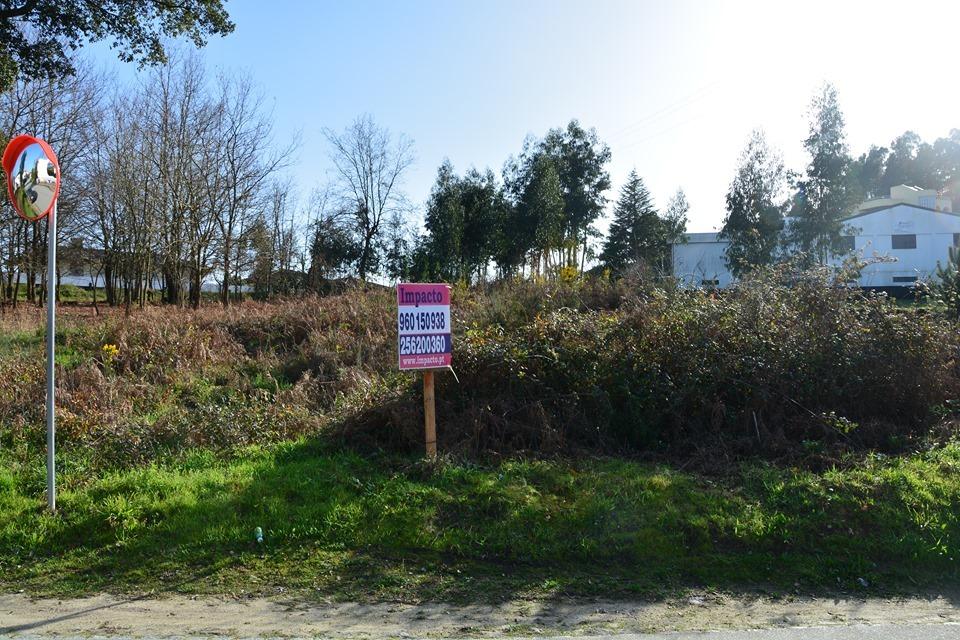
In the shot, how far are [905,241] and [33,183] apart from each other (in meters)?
52.9

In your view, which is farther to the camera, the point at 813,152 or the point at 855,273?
the point at 813,152

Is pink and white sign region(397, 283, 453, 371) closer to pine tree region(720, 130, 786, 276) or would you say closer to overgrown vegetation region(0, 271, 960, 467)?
overgrown vegetation region(0, 271, 960, 467)

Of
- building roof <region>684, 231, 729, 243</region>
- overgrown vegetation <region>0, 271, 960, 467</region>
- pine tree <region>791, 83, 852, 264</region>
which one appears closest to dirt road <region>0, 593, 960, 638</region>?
overgrown vegetation <region>0, 271, 960, 467</region>

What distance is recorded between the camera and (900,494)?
21.6 feet

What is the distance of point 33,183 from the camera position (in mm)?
6641

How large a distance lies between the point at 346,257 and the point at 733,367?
39217 mm

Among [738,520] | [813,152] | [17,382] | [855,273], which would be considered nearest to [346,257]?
[813,152]

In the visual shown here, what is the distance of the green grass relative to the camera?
5508 mm

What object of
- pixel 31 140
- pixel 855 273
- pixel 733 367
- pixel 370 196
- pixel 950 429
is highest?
pixel 370 196

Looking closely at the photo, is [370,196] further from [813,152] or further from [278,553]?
[278,553]

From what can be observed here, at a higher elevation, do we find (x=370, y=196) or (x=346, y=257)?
(x=370, y=196)

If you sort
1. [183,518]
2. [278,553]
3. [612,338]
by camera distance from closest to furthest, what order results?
[278,553] < [183,518] < [612,338]

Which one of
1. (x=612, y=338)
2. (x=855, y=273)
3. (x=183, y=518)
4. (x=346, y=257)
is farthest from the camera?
(x=346, y=257)

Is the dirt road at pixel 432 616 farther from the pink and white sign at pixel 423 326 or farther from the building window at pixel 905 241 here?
the building window at pixel 905 241
